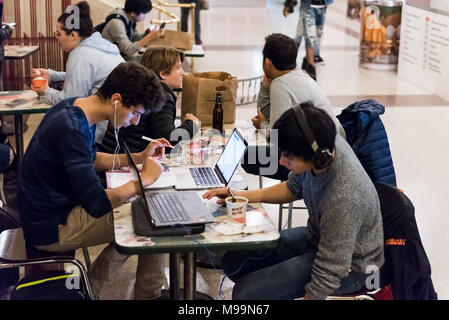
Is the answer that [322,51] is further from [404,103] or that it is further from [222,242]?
[222,242]

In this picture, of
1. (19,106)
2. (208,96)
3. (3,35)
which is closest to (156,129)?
(208,96)

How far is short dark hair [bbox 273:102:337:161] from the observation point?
242 centimetres

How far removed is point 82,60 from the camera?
173 inches

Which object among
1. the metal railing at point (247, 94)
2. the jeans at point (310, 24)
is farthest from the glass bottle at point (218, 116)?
the jeans at point (310, 24)

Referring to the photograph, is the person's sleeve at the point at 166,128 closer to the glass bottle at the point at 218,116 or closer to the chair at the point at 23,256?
the glass bottle at the point at 218,116

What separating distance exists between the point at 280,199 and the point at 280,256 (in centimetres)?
25

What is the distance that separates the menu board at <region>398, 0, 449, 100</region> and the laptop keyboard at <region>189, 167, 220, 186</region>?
533 cm

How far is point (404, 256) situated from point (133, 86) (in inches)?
49.3

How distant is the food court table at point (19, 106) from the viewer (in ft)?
14.5

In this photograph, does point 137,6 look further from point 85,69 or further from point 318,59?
point 318,59

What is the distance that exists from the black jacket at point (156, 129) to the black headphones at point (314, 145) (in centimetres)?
133

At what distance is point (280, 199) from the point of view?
3023mm

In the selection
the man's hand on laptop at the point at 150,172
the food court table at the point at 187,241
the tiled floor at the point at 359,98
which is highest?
the man's hand on laptop at the point at 150,172

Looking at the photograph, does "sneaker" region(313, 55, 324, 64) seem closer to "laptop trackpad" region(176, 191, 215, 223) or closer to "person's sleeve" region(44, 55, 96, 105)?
"person's sleeve" region(44, 55, 96, 105)
